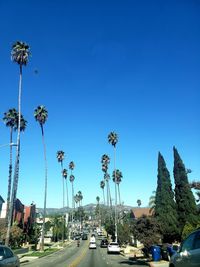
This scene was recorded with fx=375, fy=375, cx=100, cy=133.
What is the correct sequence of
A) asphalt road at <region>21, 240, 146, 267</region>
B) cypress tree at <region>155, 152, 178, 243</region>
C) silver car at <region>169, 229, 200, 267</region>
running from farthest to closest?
cypress tree at <region>155, 152, 178, 243</region>, asphalt road at <region>21, 240, 146, 267</region>, silver car at <region>169, 229, 200, 267</region>

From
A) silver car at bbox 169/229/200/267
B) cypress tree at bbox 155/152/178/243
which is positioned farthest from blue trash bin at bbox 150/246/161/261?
silver car at bbox 169/229/200/267

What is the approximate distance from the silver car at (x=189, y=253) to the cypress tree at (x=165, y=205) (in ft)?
124

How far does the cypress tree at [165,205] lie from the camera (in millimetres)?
48781

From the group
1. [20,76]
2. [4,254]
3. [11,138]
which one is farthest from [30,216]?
[4,254]

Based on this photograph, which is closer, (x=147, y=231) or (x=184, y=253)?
(x=184, y=253)

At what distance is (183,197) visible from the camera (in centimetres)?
4950

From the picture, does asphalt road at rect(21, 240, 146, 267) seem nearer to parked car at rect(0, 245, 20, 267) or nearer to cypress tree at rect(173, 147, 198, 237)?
cypress tree at rect(173, 147, 198, 237)

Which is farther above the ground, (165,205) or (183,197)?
(183,197)

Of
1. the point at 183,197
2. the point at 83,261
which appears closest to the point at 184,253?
the point at 83,261

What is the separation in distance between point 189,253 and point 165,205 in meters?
→ 44.5

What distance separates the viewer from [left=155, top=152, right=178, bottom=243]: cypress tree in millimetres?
48781

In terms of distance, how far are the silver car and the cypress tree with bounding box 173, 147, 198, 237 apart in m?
39.5

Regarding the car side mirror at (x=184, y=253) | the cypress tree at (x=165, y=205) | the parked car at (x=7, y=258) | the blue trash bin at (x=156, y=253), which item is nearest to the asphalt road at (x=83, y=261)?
the blue trash bin at (x=156, y=253)

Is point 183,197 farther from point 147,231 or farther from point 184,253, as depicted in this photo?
point 184,253
